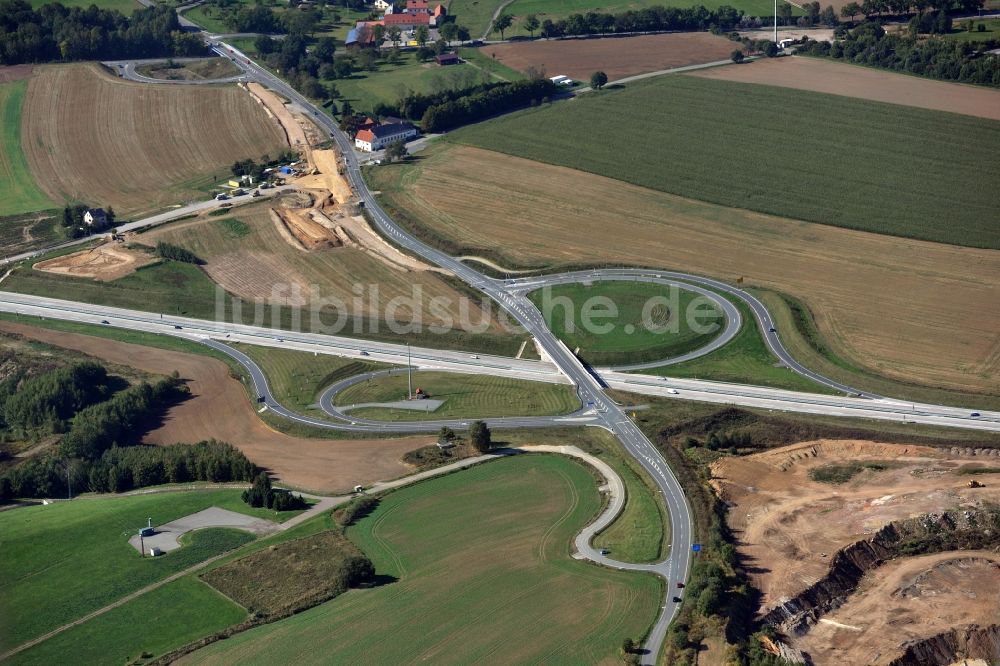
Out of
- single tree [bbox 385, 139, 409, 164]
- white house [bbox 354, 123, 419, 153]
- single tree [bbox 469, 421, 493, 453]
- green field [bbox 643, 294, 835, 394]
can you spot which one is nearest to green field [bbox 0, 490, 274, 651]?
single tree [bbox 469, 421, 493, 453]

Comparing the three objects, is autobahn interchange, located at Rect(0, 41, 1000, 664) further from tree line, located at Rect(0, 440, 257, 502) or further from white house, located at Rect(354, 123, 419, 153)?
white house, located at Rect(354, 123, 419, 153)

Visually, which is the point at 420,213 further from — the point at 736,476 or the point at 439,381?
the point at 736,476

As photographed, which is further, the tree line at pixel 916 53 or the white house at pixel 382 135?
the tree line at pixel 916 53

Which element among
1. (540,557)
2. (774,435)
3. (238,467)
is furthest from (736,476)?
(238,467)

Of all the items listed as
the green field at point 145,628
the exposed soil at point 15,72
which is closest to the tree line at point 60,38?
the exposed soil at point 15,72

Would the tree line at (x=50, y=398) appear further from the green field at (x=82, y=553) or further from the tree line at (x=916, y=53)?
the tree line at (x=916, y=53)
